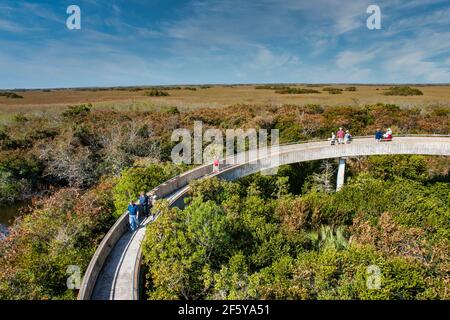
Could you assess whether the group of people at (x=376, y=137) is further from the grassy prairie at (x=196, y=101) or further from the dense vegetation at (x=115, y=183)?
the grassy prairie at (x=196, y=101)

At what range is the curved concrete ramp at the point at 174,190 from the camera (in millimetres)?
12469

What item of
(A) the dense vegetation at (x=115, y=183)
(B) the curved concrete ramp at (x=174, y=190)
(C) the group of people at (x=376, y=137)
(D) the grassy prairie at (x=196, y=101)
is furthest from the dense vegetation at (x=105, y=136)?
(D) the grassy prairie at (x=196, y=101)

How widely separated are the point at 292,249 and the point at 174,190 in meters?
9.19

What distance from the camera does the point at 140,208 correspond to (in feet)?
59.4

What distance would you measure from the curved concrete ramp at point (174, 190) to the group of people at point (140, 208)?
0.50 m

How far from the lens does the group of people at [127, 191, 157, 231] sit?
16562 mm

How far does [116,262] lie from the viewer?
14.1 m

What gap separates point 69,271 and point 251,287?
8.17 metres

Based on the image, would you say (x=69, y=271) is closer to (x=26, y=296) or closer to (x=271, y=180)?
(x=26, y=296)

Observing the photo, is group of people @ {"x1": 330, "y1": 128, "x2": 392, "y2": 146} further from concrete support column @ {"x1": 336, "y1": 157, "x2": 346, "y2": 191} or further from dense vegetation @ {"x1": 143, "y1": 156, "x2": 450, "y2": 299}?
dense vegetation @ {"x1": 143, "y1": 156, "x2": 450, "y2": 299}

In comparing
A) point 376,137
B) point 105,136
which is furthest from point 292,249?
point 105,136

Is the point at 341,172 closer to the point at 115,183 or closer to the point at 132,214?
the point at 115,183

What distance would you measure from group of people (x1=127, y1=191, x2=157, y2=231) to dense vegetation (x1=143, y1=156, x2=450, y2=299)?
206cm
